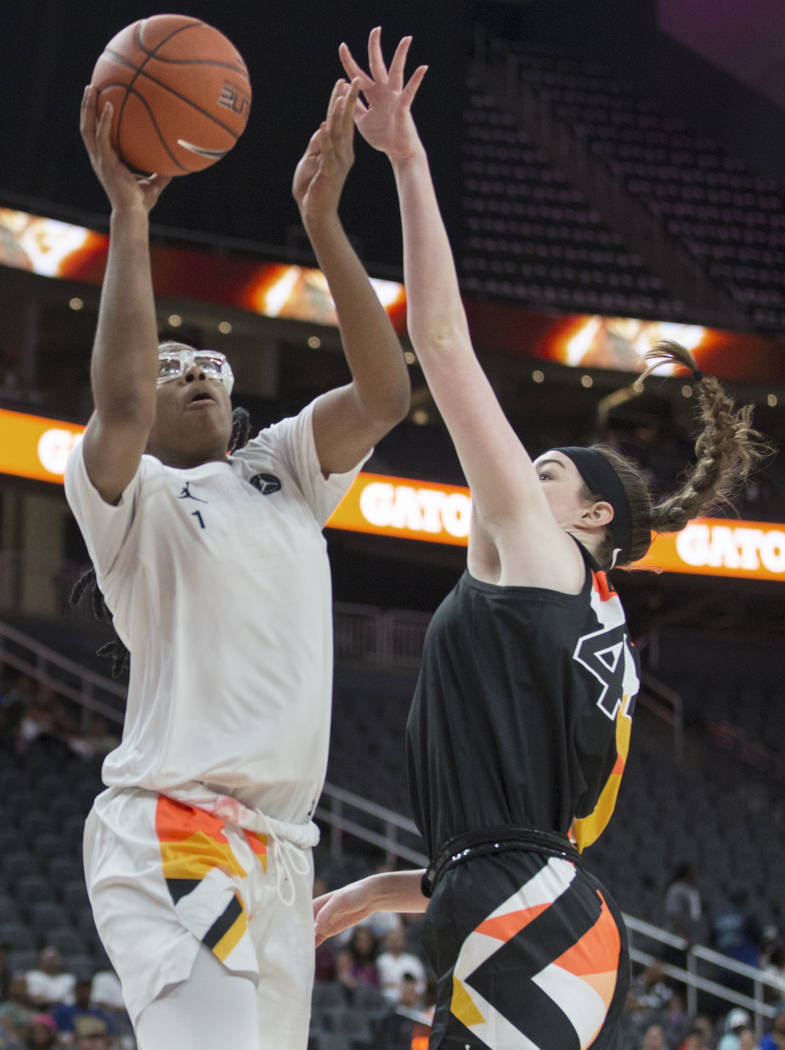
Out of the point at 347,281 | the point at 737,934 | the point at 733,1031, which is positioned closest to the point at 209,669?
the point at 347,281

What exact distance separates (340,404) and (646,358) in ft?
2.27

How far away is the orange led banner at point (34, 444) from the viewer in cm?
1398

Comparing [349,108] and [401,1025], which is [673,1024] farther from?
[349,108]

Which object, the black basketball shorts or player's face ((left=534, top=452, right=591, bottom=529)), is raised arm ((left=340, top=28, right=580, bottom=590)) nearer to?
player's face ((left=534, top=452, right=591, bottom=529))

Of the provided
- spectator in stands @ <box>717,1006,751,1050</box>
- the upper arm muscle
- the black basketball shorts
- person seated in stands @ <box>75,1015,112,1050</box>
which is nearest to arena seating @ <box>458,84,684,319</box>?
spectator in stands @ <box>717,1006,751,1050</box>

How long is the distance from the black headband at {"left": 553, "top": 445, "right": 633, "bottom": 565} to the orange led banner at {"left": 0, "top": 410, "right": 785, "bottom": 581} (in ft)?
33.8

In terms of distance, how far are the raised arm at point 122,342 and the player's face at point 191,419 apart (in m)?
0.36

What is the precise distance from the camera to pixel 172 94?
2781mm

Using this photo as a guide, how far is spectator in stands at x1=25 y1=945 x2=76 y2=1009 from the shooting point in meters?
8.96

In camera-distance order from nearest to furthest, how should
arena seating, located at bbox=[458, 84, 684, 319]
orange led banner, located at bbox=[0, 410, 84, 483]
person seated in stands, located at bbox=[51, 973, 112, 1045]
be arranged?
1. person seated in stands, located at bbox=[51, 973, 112, 1045]
2. orange led banner, located at bbox=[0, 410, 84, 483]
3. arena seating, located at bbox=[458, 84, 684, 319]

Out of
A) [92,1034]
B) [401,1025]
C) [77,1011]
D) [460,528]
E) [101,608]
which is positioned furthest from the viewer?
[460,528]

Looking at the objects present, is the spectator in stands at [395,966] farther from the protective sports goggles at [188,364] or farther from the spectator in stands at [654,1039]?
the protective sports goggles at [188,364]

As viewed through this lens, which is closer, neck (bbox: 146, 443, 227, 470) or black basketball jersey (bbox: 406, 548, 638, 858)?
black basketball jersey (bbox: 406, 548, 638, 858)

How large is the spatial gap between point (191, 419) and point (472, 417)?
65cm
